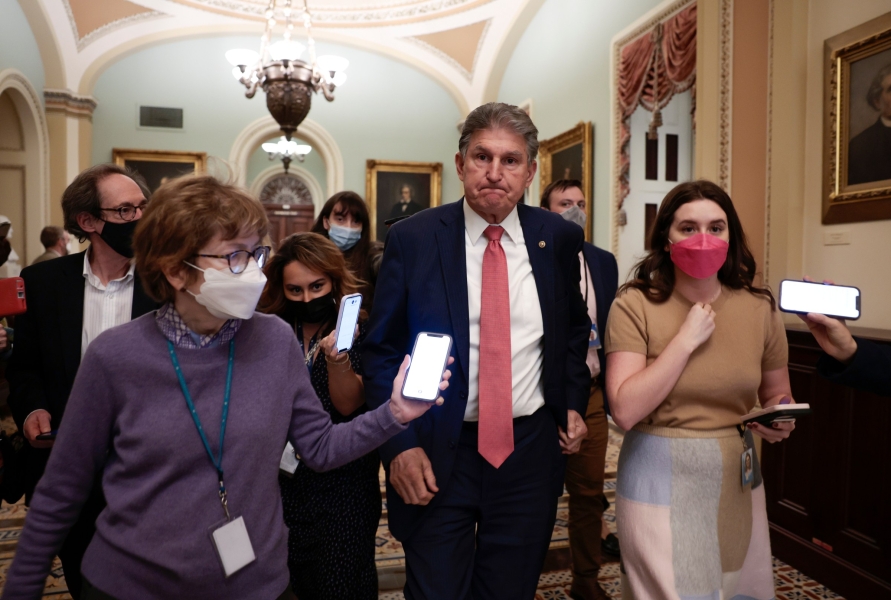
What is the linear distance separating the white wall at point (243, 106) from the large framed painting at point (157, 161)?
0.42 feet

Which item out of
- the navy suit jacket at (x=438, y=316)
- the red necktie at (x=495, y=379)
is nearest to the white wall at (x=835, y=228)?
the navy suit jacket at (x=438, y=316)

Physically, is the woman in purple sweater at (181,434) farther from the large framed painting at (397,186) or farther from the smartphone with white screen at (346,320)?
the large framed painting at (397,186)

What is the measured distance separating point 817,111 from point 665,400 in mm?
3402

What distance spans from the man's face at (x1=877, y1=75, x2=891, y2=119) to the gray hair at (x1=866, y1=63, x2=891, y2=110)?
21mm

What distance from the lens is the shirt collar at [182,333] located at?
60.5 inches

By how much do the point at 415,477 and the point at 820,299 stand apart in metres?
1.38

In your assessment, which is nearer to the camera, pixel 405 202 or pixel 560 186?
pixel 560 186

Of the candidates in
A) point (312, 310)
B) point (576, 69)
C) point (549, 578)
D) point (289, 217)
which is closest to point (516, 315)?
point (312, 310)

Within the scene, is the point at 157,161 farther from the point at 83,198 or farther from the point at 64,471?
the point at 64,471

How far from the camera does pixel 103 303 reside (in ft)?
7.53

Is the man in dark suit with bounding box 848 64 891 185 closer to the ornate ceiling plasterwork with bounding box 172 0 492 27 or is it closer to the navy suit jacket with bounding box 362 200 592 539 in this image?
the navy suit jacket with bounding box 362 200 592 539

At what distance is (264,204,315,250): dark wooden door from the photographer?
17.9 metres

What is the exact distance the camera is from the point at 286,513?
229cm

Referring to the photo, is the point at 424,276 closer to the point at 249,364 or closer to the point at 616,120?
the point at 249,364
